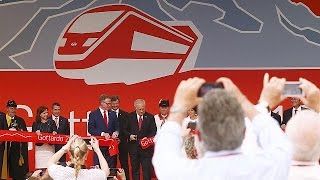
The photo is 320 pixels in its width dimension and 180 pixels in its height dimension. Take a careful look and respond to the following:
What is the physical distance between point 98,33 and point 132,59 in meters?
0.74

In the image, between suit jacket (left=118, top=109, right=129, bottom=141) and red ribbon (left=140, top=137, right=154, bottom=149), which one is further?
suit jacket (left=118, top=109, right=129, bottom=141)

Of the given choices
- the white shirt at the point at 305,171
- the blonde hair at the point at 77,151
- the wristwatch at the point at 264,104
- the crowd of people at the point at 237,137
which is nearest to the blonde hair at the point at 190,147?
the blonde hair at the point at 77,151

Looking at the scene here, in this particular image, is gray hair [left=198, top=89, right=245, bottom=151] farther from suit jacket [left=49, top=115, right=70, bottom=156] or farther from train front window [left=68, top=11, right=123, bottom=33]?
train front window [left=68, top=11, right=123, bottom=33]

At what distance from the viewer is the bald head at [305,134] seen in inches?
96.9

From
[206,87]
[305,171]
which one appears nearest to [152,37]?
[305,171]

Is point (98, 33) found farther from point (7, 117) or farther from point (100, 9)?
point (7, 117)

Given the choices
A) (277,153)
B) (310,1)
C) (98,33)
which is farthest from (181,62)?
(277,153)

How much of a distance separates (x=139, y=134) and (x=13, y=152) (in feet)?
6.46

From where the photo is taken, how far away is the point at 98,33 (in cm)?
1281

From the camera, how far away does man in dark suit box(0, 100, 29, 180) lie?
1138 cm

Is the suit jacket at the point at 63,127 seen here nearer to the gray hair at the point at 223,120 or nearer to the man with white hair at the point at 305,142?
the man with white hair at the point at 305,142

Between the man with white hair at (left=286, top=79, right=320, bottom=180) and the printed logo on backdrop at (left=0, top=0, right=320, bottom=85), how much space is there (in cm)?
997

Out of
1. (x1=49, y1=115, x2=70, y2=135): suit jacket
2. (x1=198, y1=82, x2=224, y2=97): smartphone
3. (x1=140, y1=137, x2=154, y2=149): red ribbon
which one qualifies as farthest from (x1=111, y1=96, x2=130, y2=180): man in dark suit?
(x1=198, y1=82, x2=224, y2=97): smartphone

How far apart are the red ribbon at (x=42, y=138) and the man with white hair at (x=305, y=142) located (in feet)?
28.3
